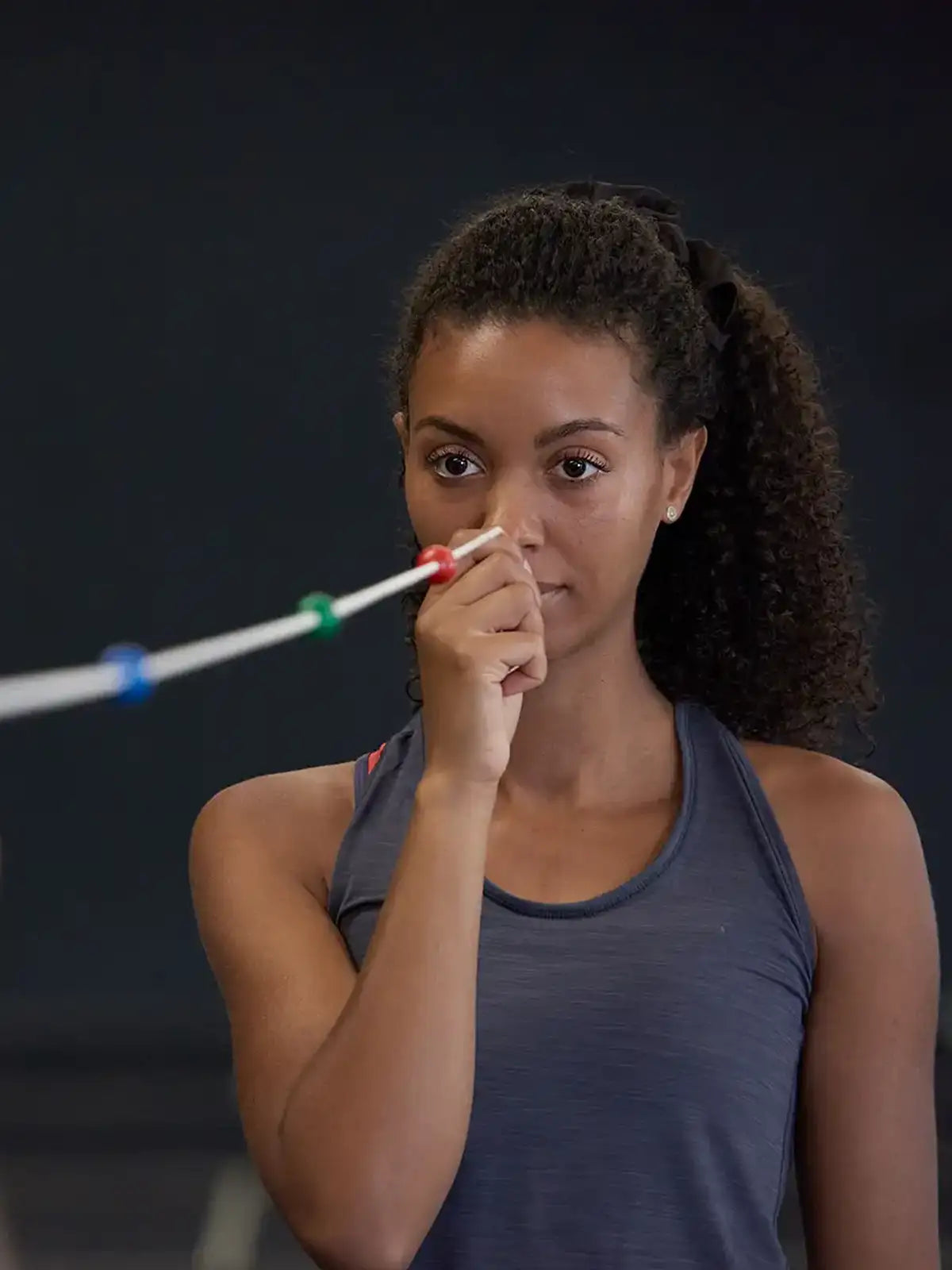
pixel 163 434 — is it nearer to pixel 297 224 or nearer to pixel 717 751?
pixel 297 224

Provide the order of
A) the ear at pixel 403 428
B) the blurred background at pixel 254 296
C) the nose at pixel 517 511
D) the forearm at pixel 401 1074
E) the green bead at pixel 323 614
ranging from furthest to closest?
the blurred background at pixel 254 296 → the ear at pixel 403 428 → the nose at pixel 517 511 → the forearm at pixel 401 1074 → the green bead at pixel 323 614

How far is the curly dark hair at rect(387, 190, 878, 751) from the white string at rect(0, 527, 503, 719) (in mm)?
414

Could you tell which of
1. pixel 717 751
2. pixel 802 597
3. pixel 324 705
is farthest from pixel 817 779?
pixel 324 705

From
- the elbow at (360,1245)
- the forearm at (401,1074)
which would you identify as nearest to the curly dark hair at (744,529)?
the forearm at (401,1074)

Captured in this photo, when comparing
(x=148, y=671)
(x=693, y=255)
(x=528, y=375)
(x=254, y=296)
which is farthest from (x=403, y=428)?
(x=254, y=296)

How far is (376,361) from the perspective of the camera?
3.44 metres

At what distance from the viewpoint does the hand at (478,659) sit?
1138 mm

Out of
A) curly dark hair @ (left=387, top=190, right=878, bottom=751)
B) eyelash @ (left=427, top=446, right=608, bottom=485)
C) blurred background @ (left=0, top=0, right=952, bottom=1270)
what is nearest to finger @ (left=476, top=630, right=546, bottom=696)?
eyelash @ (left=427, top=446, right=608, bottom=485)

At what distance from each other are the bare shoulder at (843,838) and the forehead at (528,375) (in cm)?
28

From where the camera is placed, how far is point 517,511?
1.20m

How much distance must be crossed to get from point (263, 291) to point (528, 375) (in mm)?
2278

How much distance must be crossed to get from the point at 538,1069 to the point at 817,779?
11.1 inches

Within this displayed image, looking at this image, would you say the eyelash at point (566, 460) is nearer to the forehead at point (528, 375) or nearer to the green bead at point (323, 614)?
the forehead at point (528, 375)

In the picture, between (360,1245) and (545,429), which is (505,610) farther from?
(360,1245)
